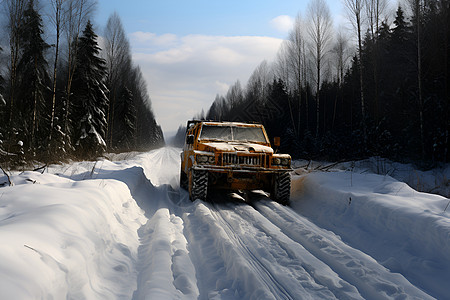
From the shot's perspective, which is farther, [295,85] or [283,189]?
[295,85]

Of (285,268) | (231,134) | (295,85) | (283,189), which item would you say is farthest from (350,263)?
(295,85)

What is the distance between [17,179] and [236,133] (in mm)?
5596

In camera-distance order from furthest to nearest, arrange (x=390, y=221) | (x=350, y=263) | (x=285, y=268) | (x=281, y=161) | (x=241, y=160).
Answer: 1. (x=281, y=161)
2. (x=241, y=160)
3. (x=390, y=221)
4. (x=350, y=263)
5. (x=285, y=268)

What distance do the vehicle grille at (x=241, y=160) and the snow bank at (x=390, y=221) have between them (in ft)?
4.90

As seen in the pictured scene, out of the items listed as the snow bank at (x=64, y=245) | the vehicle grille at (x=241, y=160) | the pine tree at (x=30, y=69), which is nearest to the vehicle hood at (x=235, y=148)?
the vehicle grille at (x=241, y=160)

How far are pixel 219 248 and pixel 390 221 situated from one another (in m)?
2.88

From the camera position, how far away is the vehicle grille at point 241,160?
7.08 metres

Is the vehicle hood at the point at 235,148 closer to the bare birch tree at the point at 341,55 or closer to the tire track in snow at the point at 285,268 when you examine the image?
the tire track in snow at the point at 285,268

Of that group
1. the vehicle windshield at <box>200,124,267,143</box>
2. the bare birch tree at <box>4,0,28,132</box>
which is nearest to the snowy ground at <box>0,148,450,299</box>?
the vehicle windshield at <box>200,124,267,143</box>

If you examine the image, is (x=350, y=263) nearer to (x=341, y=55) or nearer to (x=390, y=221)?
(x=390, y=221)

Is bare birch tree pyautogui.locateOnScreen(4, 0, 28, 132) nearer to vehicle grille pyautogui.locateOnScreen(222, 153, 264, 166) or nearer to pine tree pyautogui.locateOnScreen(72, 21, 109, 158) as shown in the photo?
pine tree pyautogui.locateOnScreen(72, 21, 109, 158)

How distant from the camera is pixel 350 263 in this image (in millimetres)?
3479

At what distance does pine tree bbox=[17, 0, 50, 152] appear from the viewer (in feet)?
63.8

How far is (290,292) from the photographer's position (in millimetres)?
2809
